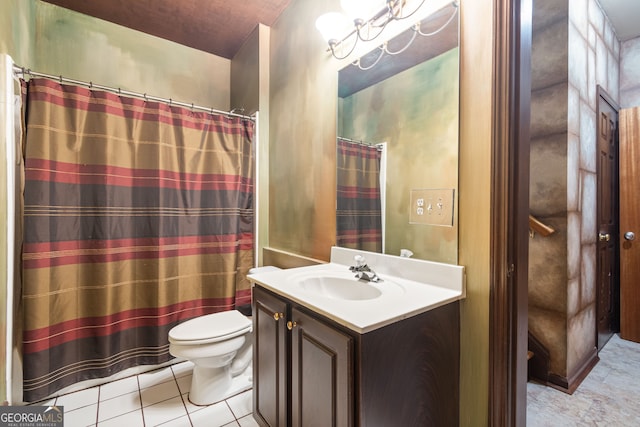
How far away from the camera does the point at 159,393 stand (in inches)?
70.7

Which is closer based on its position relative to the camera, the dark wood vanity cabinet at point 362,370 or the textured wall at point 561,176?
the dark wood vanity cabinet at point 362,370

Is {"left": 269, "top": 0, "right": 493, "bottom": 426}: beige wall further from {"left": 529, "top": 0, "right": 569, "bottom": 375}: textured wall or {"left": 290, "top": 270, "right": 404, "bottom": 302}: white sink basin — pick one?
{"left": 529, "top": 0, "right": 569, "bottom": 375}: textured wall

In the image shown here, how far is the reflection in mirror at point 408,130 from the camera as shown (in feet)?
3.88

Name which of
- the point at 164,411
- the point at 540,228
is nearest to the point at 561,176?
the point at 540,228

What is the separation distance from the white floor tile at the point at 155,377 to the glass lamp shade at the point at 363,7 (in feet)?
8.19

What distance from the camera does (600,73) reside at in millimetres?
2156

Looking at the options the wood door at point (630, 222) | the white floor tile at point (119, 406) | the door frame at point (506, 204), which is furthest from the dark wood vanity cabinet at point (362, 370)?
the wood door at point (630, 222)

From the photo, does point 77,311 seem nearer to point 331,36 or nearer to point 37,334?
point 37,334

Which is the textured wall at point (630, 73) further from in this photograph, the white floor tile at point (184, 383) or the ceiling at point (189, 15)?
the white floor tile at point (184, 383)

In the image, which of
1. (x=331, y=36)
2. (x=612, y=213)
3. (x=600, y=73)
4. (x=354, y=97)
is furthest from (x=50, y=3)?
(x=612, y=213)

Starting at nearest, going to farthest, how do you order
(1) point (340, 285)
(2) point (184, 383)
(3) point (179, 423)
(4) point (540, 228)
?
(1) point (340, 285) < (3) point (179, 423) < (4) point (540, 228) < (2) point (184, 383)

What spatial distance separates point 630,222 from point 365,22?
268cm

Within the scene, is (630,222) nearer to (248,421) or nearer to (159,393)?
(248,421)

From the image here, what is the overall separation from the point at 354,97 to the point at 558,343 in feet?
6.30
